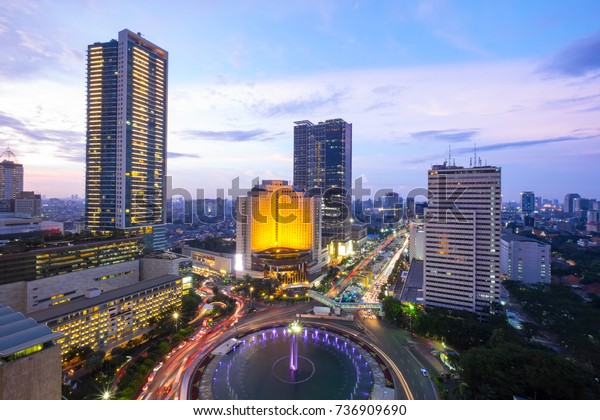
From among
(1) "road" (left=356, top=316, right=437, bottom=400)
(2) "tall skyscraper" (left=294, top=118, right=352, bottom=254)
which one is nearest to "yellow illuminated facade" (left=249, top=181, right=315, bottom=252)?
(2) "tall skyscraper" (left=294, top=118, right=352, bottom=254)

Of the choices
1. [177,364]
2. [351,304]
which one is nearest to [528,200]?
[351,304]

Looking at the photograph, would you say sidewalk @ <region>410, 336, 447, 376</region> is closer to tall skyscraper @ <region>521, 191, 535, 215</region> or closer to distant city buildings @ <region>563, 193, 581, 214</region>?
tall skyscraper @ <region>521, 191, 535, 215</region>

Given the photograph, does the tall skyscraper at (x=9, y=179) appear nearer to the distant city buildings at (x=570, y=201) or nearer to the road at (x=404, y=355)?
the road at (x=404, y=355)

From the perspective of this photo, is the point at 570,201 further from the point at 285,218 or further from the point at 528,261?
the point at 285,218

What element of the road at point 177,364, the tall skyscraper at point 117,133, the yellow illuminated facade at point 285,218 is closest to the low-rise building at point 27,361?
the road at point 177,364
